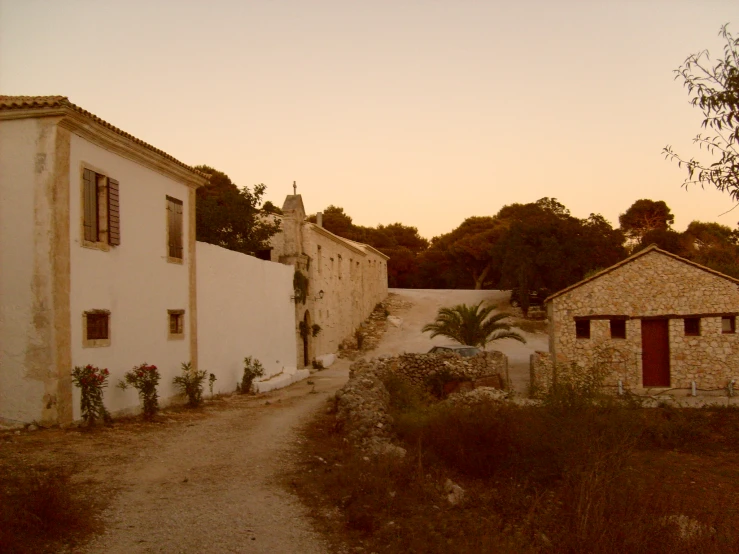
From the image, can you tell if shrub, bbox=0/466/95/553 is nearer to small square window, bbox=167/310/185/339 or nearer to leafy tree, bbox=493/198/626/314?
small square window, bbox=167/310/185/339

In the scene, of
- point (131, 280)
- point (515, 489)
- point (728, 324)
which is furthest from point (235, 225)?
point (515, 489)

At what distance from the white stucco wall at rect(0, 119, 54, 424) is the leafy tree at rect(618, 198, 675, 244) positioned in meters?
53.0

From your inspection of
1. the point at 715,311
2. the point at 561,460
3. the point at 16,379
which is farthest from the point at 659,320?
the point at 16,379

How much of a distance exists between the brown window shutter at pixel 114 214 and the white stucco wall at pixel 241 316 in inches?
153

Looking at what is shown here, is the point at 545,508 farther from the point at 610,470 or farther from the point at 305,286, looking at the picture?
the point at 305,286

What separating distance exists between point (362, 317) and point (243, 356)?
2167 cm

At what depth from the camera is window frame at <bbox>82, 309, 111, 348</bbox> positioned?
12148 millimetres

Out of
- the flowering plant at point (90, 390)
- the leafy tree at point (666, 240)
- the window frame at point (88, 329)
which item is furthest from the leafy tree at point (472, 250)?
the flowering plant at point (90, 390)

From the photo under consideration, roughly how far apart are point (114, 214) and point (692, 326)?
18.0m

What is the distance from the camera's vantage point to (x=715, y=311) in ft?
69.2

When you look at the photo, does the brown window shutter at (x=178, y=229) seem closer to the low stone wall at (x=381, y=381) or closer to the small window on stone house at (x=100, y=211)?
the small window on stone house at (x=100, y=211)

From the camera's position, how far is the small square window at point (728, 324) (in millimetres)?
21062

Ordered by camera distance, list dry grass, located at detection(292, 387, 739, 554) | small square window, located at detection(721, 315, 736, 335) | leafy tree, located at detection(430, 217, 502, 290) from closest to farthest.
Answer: dry grass, located at detection(292, 387, 739, 554) → small square window, located at detection(721, 315, 736, 335) → leafy tree, located at detection(430, 217, 502, 290)

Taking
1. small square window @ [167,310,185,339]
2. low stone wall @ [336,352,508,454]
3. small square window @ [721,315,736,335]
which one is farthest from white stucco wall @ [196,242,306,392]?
small square window @ [721,315,736,335]
